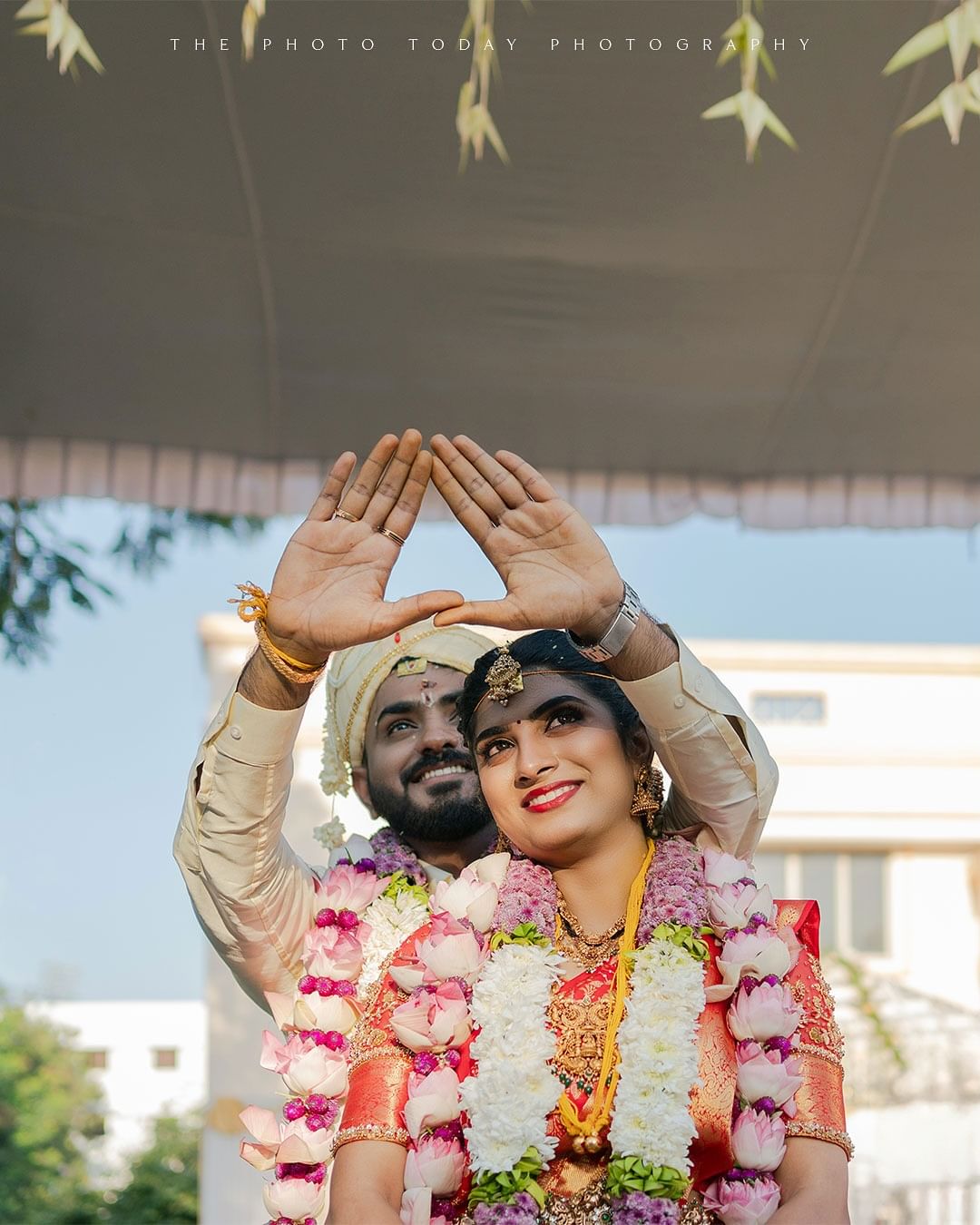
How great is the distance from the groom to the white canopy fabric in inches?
65.3

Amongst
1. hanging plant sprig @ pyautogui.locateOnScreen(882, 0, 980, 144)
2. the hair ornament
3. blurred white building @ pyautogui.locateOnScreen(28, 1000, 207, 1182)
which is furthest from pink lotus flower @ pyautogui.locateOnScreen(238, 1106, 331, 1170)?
blurred white building @ pyautogui.locateOnScreen(28, 1000, 207, 1182)

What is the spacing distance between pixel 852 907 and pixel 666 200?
37.5 feet

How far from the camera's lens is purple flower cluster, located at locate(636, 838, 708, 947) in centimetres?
264

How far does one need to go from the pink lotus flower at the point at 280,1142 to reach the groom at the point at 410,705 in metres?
0.39

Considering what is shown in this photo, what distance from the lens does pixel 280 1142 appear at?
2.67m

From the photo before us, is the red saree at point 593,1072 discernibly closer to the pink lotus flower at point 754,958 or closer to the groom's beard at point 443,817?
the pink lotus flower at point 754,958

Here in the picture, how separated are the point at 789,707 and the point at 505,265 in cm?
1179

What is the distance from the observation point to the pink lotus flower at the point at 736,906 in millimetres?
2627

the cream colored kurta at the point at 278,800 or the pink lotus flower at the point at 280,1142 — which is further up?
the cream colored kurta at the point at 278,800

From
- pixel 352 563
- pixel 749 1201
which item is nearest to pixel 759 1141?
pixel 749 1201

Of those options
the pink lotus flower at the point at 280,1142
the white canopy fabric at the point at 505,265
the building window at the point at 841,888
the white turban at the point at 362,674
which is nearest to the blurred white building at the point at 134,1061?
the building window at the point at 841,888

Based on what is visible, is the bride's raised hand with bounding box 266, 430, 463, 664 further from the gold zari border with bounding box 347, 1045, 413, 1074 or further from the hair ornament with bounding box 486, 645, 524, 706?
the gold zari border with bounding box 347, 1045, 413, 1074

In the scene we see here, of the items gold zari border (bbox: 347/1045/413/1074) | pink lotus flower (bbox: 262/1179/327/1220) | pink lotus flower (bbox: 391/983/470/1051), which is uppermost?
pink lotus flower (bbox: 391/983/470/1051)

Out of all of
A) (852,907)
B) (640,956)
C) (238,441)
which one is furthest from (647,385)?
(852,907)
